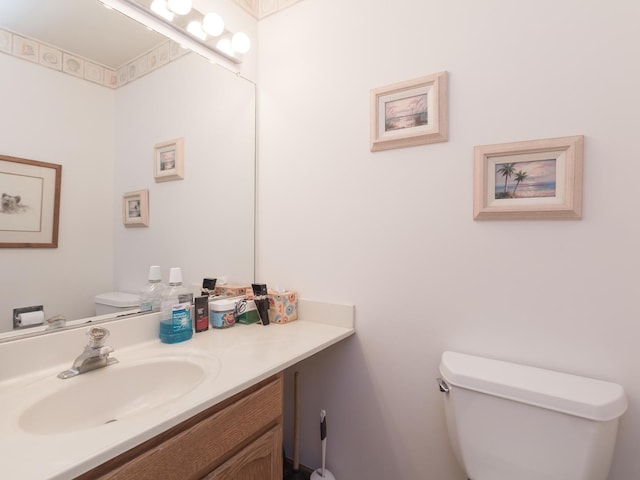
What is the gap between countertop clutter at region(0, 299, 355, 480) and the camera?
0.55m

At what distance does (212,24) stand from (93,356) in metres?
1.26

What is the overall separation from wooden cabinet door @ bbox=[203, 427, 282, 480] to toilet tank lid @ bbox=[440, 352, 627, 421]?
1.77 feet

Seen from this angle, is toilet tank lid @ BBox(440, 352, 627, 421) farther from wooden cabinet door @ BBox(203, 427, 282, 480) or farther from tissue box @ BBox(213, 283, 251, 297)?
tissue box @ BBox(213, 283, 251, 297)

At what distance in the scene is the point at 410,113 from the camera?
114 cm

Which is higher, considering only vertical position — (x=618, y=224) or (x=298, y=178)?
(x=298, y=178)

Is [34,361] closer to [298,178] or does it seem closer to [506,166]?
[298,178]

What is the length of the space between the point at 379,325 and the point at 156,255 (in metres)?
0.87

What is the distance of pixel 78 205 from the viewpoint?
987mm

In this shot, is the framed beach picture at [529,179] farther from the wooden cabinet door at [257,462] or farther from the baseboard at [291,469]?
the baseboard at [291,469]

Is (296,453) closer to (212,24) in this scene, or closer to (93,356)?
(93,356)

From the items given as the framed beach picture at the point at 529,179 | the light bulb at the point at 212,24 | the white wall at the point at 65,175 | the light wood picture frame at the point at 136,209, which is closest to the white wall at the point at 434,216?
the framed beach picture at the point at 529,179

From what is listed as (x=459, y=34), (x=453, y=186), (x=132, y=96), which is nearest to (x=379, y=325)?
(x=453, y=186)

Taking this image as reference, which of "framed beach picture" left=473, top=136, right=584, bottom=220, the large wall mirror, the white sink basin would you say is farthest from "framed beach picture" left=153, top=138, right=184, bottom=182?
"framed beach picture" left=473, top=136, right=584, bottom=220

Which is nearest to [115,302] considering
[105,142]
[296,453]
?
[105,142]
